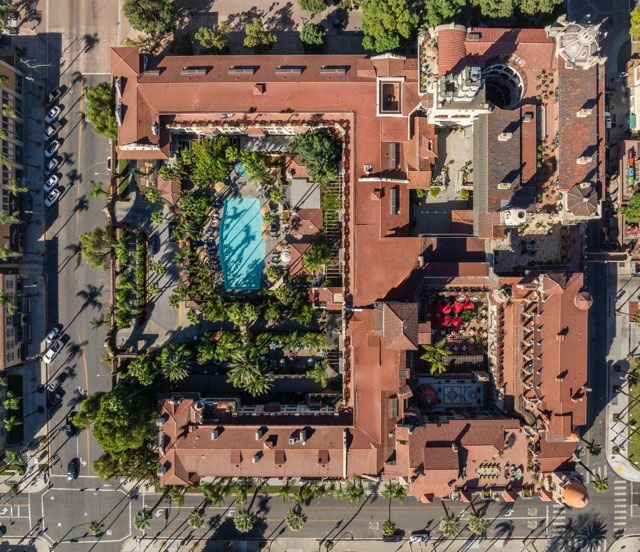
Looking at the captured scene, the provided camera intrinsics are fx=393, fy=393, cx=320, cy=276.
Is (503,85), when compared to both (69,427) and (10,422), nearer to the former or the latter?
(69,427)

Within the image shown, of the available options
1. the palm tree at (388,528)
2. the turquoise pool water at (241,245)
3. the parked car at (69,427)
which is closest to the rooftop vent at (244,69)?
the turquoise pool water at (241,245)

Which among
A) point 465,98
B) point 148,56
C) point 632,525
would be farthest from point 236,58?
point 632,525

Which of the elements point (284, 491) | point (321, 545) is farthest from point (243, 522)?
point (321, 545)

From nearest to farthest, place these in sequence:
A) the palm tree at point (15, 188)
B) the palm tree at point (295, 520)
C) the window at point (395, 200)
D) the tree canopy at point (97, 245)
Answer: the window at point (395, 200), the tree canopy at point (97, 245), the palm tree at point (15, 188), the palm tree at point (295, 520)

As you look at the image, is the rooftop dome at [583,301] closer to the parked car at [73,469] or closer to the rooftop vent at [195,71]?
the rooftop vent at [195,71]

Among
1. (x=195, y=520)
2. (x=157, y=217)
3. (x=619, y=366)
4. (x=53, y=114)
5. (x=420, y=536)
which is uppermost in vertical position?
(x=53, y=114)

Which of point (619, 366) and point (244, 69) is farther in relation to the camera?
point (619, 366)

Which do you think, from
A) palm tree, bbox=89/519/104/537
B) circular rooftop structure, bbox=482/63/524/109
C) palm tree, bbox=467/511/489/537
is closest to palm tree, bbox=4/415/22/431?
palm tree, bbox=89/519/104/537
